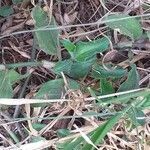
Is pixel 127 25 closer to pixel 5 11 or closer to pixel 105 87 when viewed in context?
pixel 105 87

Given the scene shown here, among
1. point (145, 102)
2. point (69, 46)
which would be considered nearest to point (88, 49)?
point (69, 46)

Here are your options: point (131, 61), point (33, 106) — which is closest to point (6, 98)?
point (33, 106)

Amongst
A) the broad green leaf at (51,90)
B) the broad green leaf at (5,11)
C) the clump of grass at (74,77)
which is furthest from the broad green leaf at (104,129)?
the broad green leaf at (5,11)

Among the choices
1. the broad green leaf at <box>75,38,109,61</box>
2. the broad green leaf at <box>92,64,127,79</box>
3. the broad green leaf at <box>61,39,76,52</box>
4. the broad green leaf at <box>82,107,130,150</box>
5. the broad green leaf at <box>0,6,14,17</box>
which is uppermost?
the broad green leaf at <box>0,6,14,17</box>

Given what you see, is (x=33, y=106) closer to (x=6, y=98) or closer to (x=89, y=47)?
(x=6, y=98)

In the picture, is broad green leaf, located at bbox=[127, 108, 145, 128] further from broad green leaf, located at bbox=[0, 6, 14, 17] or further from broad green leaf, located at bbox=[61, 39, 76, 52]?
broad green leaf, located at bbox=[0, 6, 14, 17]

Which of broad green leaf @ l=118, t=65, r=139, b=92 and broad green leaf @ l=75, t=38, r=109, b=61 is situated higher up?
broad green leaf @ l=75, t=38, r=109, b=61

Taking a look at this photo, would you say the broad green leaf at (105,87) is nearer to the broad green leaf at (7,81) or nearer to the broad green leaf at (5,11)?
the broad green leaf at (7,81)

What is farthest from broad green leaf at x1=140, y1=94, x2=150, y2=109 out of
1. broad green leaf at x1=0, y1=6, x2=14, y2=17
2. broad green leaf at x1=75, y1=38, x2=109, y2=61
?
broad green leaf at x1=0, y1=6, x2=14, y2=17
